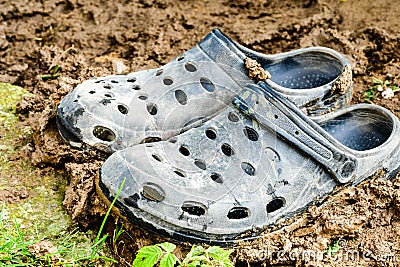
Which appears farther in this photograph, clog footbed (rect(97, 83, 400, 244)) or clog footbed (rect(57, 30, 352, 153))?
clog footbed (rect(57, 30, 352, 153))

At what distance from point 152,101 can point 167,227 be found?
62 centimetres

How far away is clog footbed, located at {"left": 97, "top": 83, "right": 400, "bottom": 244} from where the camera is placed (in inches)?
83.0

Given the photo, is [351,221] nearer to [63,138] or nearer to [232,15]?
[63,138]

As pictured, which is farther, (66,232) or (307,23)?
Answer: (307,23)

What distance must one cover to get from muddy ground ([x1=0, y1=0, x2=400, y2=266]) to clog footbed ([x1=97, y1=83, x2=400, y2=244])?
15 centimetres

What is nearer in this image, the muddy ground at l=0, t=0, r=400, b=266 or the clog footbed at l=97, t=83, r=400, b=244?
the clog footbed at l=97, t=83, r=400, b=244

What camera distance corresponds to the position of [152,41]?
10.9ft

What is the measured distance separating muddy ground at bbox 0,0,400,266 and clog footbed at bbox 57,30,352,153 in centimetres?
12

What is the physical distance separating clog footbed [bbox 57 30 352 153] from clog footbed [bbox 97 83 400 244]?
176mm

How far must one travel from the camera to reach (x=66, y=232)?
7.59ft

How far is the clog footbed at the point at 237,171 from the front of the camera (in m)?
2.11

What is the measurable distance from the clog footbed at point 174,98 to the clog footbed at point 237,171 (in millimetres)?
176

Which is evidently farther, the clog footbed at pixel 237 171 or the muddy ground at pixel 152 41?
the muddy ground at pixel 152 41

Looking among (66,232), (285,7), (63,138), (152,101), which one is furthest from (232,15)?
(66,232)
